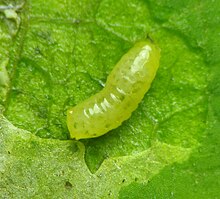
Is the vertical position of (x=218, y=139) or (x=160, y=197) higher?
(x=218, y=139)

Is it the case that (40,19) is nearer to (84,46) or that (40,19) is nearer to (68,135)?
(84,46)

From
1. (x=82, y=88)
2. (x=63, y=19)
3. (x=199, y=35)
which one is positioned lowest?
(x=82, y=88)

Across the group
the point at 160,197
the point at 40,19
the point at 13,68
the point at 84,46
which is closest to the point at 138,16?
the point at 84,46

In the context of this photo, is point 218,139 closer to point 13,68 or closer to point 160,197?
point 160,197
